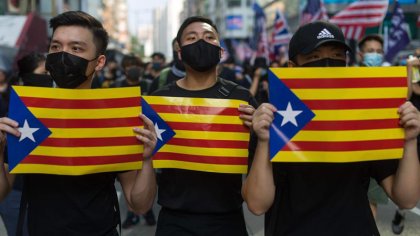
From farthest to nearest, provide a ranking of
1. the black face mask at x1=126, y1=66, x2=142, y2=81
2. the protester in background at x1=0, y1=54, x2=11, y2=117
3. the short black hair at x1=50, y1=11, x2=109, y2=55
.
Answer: the black face mask at x1=126, y1=66, x2=142, y2=81 → the protester in background at x1=0, y1=54, x2=11, y2=117 → the short black hair at x1=50, y1=11, x2=109, y2=55

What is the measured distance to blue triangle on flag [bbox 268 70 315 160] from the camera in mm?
2252

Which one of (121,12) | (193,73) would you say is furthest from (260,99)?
(121,12)

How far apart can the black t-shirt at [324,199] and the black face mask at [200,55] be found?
3.21ft

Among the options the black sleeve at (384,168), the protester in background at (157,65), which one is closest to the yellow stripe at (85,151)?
the black sleeve at (384,168)

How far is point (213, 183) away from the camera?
296 centimetres

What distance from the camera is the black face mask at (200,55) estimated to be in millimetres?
3148

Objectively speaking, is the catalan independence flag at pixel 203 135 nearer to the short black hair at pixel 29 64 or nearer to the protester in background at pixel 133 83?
the short black hair at pixel 29 64

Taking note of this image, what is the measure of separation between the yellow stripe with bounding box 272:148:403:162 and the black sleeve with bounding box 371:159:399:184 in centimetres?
9

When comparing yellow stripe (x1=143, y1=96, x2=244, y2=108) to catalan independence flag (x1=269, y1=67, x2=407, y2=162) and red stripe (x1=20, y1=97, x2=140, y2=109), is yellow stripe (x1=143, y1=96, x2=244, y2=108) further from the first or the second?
catalan independence flag (x1=269, y1=67, x2=407, y2=162)

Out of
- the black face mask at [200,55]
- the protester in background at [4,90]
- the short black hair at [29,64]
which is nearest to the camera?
the black face mask at [200,55]

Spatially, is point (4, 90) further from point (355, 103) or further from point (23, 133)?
point (355, 103)

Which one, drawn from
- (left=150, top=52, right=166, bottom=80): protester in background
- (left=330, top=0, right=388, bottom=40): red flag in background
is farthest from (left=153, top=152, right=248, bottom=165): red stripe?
(left=150, top=52, right=166, bottom=80): protester in background

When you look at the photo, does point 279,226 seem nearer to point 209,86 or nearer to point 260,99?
point 209,86

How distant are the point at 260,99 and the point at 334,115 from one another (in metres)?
7.32
